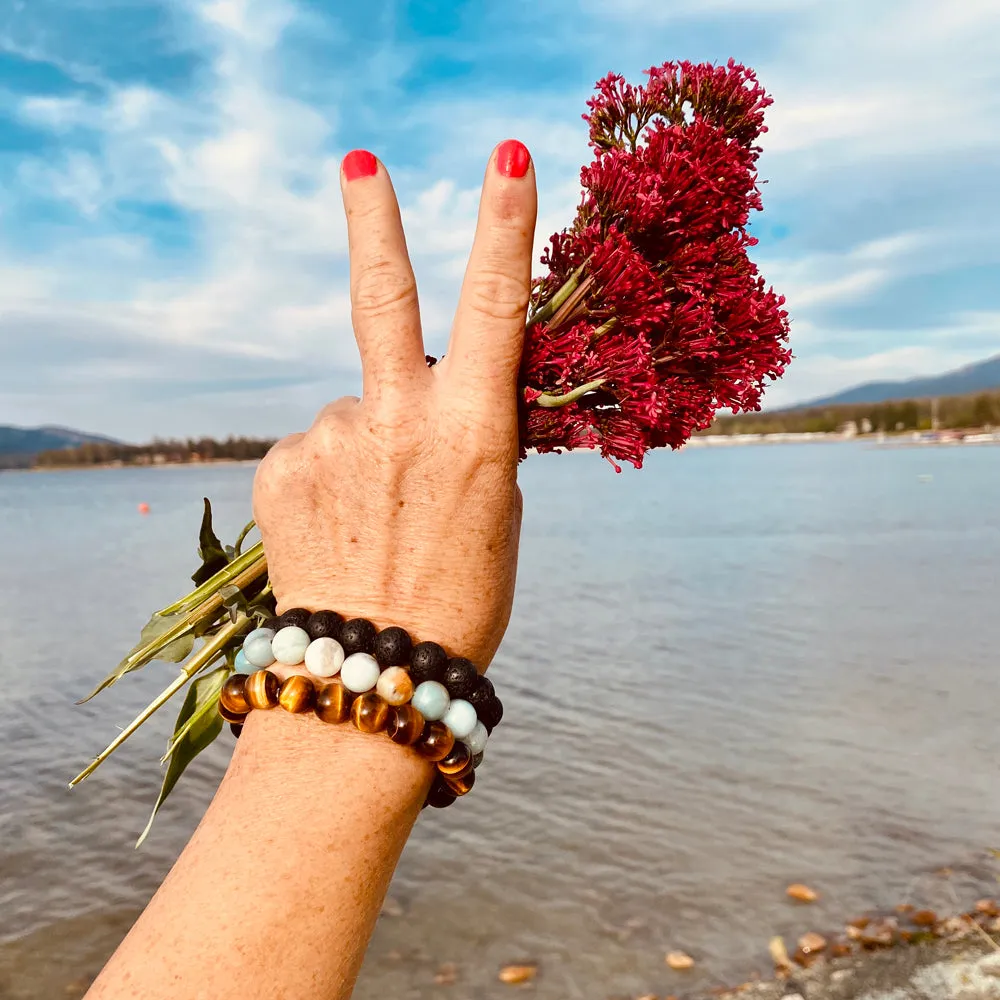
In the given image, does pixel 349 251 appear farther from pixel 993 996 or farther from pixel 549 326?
pixel 993 996

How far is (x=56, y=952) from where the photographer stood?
21.5 feet

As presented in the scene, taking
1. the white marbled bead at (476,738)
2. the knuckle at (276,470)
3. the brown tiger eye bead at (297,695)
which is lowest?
the white marbled bead at (476,738)

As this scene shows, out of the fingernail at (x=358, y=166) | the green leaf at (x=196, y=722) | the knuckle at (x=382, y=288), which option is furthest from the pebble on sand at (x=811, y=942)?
the fingernail at (x=358, y=166)

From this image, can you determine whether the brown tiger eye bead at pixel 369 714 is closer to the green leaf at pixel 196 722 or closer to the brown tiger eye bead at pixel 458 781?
the brown tiger eye bead at pixel 458 781

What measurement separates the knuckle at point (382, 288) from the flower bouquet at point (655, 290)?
0.85ft

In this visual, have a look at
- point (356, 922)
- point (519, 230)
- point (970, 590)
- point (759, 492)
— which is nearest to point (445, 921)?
point (356, 922)

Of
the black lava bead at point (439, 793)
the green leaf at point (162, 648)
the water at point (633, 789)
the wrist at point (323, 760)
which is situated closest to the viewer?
the wrist at point (323, 760)

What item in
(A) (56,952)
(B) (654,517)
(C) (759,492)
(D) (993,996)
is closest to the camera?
(D) (993,996)

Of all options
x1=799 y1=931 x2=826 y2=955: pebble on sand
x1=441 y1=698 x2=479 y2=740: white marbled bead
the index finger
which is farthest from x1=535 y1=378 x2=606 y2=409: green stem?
x1=799 y1=931 x2=826 y2=955: pebble on sand

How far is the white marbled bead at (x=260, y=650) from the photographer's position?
153cm

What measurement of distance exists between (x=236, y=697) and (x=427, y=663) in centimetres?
34

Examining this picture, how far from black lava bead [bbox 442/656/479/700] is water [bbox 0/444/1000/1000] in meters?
5.12

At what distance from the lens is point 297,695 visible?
1426 millimetres

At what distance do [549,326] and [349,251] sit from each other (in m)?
0.39
